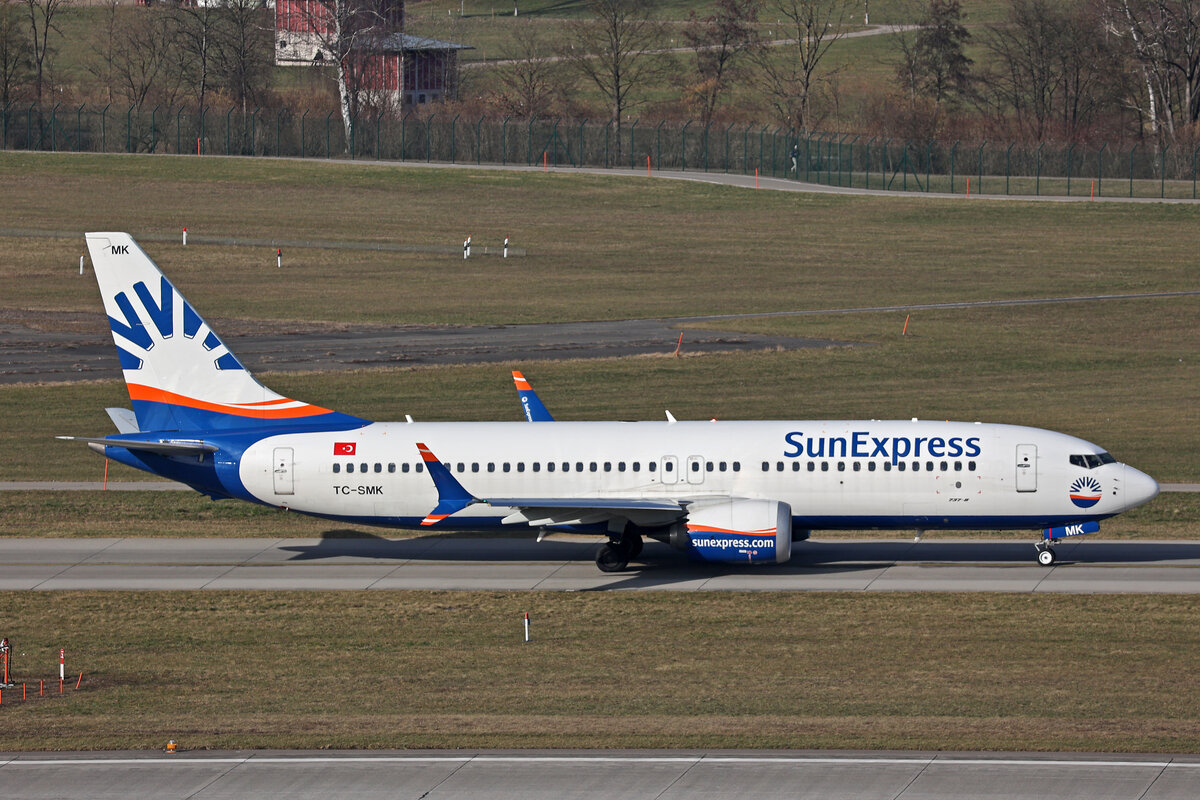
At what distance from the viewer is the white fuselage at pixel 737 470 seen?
4044 cm

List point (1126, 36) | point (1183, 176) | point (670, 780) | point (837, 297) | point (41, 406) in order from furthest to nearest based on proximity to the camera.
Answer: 1. point (1126, 36)
2. point (1183, 176)
3. point (837, 297)
4. point (41, 406)
5. point (670, 780)

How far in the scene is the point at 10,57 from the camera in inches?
6294

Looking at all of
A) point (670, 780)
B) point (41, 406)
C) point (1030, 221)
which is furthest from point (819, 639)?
point (1030, 221)

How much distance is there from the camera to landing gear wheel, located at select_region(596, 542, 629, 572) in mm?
41375

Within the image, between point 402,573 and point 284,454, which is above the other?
point 284,454

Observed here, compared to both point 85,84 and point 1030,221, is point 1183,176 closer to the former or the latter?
point 1030,221

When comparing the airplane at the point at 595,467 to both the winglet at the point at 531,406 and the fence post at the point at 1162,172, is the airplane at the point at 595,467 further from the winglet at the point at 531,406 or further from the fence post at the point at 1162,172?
the fence post at the point at 1162,172

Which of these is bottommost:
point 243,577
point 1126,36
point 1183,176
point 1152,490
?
point 243,577

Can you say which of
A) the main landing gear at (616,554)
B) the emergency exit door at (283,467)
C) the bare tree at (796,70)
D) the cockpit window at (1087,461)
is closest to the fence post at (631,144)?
the bare tree at (796,70)

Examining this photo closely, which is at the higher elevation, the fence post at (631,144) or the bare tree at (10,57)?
the bare tree at (10,57)

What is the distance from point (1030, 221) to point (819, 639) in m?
86.4

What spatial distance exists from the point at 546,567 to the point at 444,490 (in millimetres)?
4472

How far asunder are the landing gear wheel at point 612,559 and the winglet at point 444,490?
3766mm

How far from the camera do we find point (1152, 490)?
40.3 m
